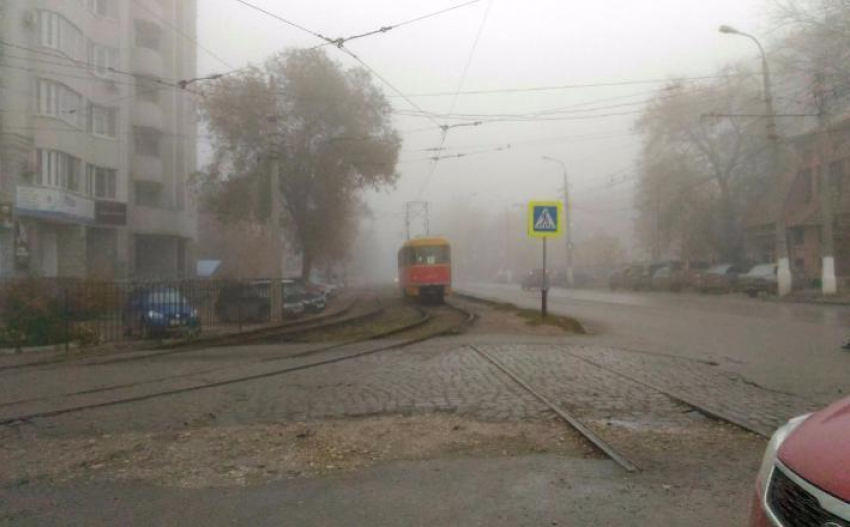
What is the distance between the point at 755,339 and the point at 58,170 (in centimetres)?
2766

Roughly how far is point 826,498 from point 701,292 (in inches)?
1417

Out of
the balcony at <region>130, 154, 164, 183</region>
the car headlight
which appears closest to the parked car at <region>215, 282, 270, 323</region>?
the balcony at <region>130, 154, 164, 183</region>

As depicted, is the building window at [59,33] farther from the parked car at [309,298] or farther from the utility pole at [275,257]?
the parked car at [309,298]

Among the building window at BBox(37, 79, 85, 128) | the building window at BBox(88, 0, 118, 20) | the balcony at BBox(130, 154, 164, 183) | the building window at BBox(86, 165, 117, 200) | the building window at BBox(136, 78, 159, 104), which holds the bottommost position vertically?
the building window at BBox(86, 165, 117, 200)

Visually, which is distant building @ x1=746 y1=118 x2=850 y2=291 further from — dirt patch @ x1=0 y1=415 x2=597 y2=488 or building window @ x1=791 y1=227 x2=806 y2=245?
dirt patch @ x1=0 y1=415 x2=597 y2=488

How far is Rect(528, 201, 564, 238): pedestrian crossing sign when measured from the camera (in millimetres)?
16734

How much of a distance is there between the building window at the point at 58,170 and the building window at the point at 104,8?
24.4 ft

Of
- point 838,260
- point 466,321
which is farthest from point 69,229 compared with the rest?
point 838,260

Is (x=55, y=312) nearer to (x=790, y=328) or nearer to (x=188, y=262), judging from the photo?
(x=790, y=328)

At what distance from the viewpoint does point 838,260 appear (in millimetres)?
35000

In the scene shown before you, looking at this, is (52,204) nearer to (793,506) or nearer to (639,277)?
(793,506)

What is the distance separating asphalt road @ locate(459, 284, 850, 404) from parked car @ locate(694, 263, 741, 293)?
1051 cm

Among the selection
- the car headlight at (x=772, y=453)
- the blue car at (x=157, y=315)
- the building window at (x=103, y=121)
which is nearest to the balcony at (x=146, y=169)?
the building window at (x=103, y=121)

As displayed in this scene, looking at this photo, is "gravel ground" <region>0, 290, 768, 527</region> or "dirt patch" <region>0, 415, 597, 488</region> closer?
"gravel ground" <region>0, 290, 768, 527</region>
